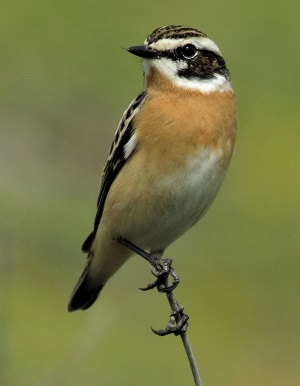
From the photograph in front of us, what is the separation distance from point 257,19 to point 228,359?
885 cm

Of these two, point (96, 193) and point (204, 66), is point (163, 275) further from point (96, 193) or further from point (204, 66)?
point (96, 193)

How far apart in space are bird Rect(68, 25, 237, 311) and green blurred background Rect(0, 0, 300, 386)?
1740 millimetres

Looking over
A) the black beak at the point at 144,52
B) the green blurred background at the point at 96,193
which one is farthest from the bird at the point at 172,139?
the green blurred background at the point at 96,193

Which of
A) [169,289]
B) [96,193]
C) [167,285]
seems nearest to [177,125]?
[167,285]

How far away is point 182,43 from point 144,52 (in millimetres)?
266

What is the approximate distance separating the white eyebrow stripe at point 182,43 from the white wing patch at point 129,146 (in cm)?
53

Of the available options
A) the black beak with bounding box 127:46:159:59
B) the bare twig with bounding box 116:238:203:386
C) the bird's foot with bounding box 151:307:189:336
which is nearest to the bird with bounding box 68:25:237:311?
the black beak with bounding box 127:46:159:59

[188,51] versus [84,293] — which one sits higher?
[188,51]

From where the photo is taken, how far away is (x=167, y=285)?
299 inches

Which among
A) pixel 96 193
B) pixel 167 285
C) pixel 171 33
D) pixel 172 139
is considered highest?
pixel 96 193

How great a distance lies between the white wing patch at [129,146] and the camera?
326 inches

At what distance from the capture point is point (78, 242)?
15047 mm

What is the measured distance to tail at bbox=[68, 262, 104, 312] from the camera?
372 inches

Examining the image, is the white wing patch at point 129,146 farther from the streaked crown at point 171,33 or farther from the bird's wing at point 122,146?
the streaked crown at point 171,33
